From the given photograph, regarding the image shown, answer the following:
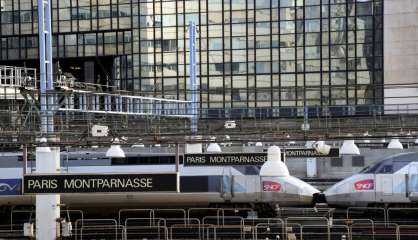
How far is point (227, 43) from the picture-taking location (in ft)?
176

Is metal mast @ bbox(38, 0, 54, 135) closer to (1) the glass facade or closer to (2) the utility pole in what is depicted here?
(2) the utility pole

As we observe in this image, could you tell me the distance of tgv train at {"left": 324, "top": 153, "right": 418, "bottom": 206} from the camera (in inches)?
886

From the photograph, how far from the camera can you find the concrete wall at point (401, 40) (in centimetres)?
5059

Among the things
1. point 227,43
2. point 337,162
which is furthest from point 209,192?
point 227,43

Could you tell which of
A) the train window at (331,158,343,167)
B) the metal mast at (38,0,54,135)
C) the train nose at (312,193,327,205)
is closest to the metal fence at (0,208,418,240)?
the train nose at (312,193,327,205)

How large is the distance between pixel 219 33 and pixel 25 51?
640 inches

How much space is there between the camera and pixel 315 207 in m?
25.3

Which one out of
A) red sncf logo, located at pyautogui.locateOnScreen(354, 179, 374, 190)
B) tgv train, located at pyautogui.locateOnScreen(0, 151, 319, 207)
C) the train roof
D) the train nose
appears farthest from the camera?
the train nose

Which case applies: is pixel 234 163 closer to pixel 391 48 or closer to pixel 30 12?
pixel 391 48

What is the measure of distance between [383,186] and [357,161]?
8.56 metres

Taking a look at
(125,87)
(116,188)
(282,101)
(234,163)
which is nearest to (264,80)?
(282,101)

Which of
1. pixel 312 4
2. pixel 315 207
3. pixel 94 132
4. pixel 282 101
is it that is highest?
pixel 312 4

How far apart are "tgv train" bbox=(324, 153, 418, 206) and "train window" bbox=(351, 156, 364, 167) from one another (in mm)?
7465

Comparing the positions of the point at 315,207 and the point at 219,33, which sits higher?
the point at 219,33
